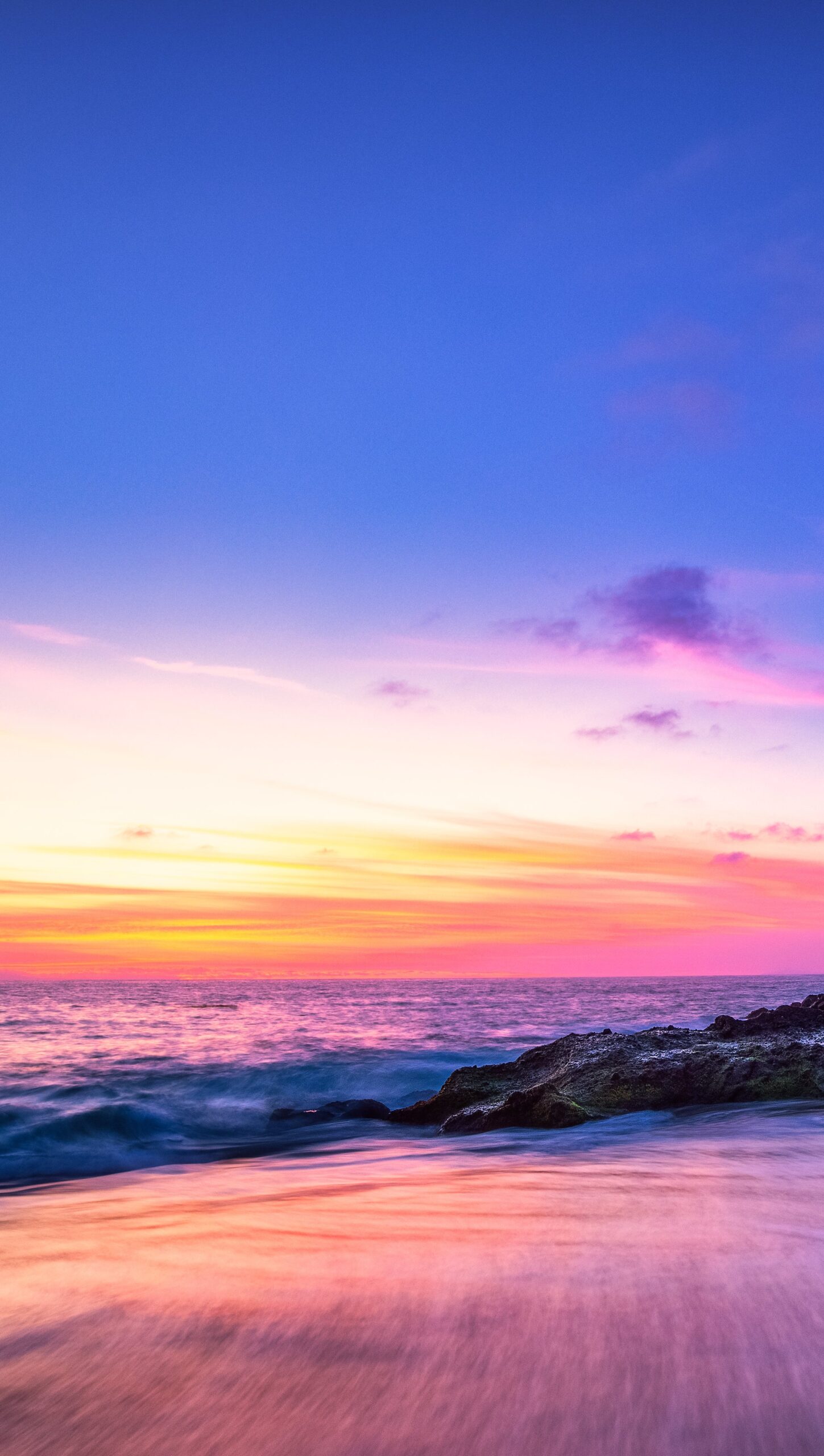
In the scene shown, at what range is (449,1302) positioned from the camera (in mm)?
2922

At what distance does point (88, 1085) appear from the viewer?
1608 centimetres

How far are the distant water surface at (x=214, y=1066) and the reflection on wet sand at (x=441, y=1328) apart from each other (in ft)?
22.5

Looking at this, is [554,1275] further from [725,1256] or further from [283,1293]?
[283,1293]

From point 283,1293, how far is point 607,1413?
146cm

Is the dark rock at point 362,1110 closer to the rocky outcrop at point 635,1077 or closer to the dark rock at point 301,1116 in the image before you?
the dark rock at point 301,1116

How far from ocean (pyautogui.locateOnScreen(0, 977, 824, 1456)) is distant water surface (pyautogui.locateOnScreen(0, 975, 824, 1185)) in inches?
149

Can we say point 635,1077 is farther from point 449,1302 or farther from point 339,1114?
point 449,1302

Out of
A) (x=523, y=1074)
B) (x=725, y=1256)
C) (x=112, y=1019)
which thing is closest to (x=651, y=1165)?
(x=725, y=1256)

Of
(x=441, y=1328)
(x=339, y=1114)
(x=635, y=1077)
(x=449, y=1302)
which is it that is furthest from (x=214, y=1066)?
(x=441, y=1328)

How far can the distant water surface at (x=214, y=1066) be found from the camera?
40.1 ft

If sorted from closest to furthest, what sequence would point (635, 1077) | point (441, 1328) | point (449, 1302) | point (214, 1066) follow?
1. point (441, 1328)
2. point (449, 1302)
3. point (635, 1077)
4. point (214, 1066)

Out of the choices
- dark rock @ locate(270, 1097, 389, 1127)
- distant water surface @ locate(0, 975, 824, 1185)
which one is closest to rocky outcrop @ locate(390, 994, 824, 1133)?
dark rock @ locate(270, 1097, 389, 1127)

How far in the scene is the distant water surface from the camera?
12.2 m

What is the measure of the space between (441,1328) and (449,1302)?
11.0 inches
